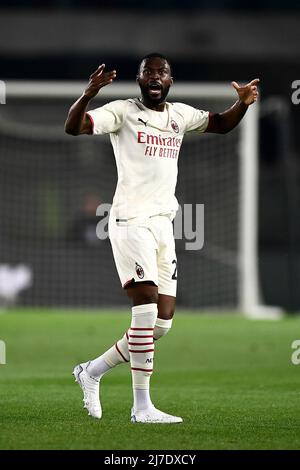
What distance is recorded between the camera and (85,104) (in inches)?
292

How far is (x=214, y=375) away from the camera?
1138 centimetres

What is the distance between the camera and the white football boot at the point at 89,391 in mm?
7805

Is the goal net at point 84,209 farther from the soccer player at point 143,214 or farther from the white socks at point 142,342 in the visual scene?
the white socks at point 142,342

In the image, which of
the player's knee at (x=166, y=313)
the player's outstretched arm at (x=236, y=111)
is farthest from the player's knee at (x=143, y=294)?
the player's outstretched arm at (x=236, y=111)

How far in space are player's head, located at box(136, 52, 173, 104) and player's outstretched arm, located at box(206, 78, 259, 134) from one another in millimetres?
589

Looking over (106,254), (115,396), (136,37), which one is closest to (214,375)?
(115,396)

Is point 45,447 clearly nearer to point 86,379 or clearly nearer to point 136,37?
point 86,379

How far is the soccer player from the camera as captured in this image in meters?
7.59

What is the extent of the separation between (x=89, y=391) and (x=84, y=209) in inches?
619

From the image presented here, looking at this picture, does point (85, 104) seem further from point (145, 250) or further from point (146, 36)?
point (146, 36)

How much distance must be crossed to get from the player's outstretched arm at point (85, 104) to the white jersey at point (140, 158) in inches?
7.9
